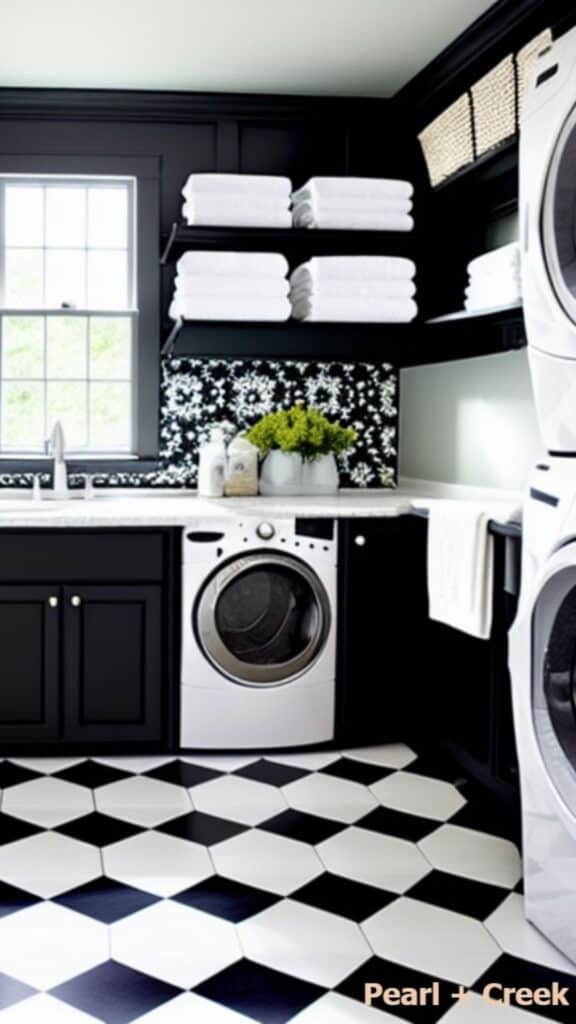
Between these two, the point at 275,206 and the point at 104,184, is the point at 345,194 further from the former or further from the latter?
the point at 104,184

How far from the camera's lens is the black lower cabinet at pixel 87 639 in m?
4.12

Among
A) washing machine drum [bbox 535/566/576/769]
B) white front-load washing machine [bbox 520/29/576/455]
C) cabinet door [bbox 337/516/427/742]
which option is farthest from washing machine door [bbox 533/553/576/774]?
cabinet door [bbox 337/516/427/742]

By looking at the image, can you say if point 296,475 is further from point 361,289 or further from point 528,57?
point 528,57

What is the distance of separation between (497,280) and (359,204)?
1.05 m

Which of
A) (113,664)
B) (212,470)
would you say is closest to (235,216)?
(212,470)

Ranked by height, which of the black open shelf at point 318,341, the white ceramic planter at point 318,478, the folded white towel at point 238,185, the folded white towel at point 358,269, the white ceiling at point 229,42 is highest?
the white ceiling at point 229,42

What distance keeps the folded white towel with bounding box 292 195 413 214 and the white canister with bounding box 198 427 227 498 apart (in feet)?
3.40

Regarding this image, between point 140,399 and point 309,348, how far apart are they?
0.77 metres

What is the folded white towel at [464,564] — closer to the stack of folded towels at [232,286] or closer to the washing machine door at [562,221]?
the washing machine door at [562,221]

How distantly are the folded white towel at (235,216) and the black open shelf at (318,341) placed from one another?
0.37 metres

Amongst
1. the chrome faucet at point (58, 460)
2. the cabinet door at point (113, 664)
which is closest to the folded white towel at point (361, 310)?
the chrome faucet at point (58, 460)

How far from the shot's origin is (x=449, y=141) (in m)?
4.24

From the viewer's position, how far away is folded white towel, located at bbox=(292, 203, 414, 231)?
448 cm

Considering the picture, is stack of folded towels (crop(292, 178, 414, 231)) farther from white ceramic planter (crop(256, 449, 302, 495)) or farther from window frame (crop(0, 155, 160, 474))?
white ceramic planter (crop(256, 449, 302, 495))
